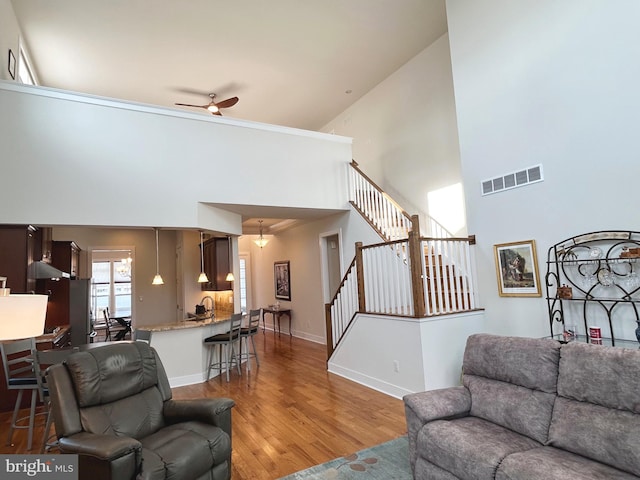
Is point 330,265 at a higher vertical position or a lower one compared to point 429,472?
higher

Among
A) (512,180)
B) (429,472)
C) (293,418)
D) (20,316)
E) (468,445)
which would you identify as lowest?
(293,418)

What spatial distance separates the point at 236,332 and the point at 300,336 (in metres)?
3.45

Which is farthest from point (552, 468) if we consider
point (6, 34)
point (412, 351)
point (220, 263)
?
point (6, 34)

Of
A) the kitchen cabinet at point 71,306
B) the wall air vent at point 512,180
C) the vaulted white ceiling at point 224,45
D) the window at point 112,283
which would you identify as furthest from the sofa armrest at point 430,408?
the window at point 112,283

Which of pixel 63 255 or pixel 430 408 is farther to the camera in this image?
pixel 63 255

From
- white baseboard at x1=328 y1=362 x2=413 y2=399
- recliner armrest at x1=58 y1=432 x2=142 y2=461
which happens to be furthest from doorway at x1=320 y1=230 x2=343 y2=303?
recliner armrest at x1=58 y1=432 x2=142 y2=461

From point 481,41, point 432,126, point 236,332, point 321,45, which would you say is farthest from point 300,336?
point 481,41

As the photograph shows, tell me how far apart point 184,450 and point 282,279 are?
7455 millimetres

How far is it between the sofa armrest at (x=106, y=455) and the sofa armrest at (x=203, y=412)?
23.8 inches

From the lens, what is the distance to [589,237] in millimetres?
3562

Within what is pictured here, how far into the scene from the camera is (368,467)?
2.85m

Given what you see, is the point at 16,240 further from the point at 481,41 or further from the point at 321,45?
the point at 481,41

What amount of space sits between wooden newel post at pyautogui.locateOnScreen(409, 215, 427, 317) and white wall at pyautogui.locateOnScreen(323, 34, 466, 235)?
195cm

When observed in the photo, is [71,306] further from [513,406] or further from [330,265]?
[513,406]
